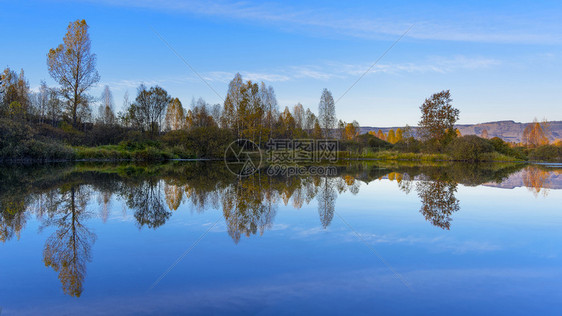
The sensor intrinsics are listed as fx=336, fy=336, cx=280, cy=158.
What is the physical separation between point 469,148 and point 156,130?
98.5 feet

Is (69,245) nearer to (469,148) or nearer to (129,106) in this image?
(469,148)

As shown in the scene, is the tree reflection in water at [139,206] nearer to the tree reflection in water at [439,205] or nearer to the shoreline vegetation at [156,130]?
the tree reflection in water at [439,205]

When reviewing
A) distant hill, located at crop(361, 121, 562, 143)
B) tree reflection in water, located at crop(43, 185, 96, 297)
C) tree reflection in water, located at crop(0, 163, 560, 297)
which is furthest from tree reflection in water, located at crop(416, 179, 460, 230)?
distant hill, located at crop(361, 121, 562, 143)

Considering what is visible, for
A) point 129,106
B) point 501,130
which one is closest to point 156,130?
point 129,106

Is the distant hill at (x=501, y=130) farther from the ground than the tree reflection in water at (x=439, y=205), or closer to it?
farther from the ground

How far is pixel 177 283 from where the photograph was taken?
2348 millimetres

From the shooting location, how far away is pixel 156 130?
36188 millimetres

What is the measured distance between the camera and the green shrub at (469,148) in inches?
1059

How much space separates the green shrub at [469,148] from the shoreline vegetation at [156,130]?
71 millimetres

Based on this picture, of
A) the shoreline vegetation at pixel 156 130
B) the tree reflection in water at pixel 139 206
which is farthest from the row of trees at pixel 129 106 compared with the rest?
the tree reflection in water at pixel 139 206

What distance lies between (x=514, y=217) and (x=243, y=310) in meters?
4.56

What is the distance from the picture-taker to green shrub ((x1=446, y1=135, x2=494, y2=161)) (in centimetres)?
2691

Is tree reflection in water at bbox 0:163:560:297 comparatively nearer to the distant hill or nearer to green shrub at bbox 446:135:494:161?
green shrub at bbox 446:135:494:161

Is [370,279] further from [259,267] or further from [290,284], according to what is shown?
[259,267]
